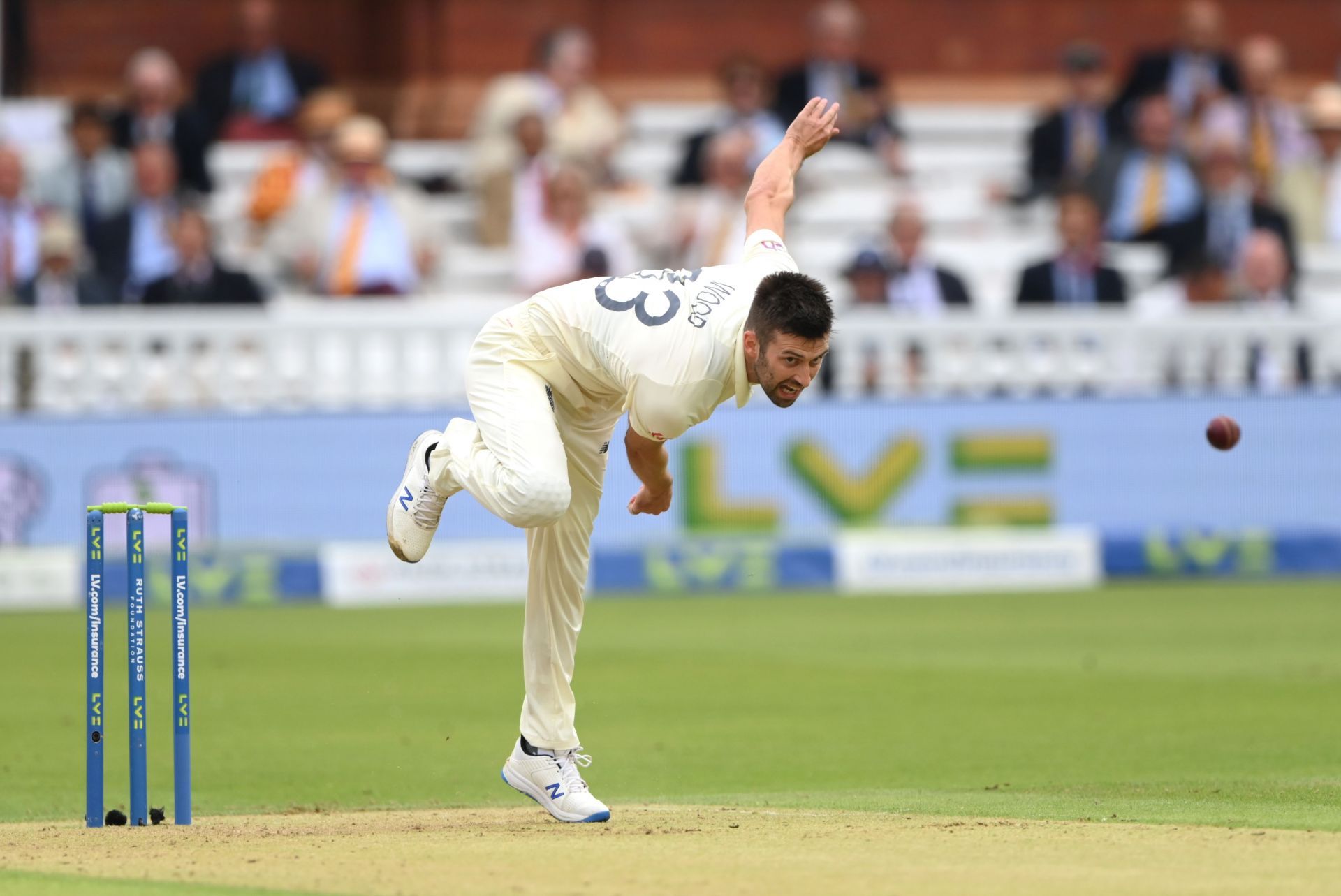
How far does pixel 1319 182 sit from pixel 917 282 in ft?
11.6

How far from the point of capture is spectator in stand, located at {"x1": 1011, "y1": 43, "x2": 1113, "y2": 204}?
16469 mm

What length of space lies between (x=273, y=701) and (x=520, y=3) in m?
9.14

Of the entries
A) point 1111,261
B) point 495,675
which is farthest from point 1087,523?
point 495,675

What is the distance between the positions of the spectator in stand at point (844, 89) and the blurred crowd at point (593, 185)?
17 mm

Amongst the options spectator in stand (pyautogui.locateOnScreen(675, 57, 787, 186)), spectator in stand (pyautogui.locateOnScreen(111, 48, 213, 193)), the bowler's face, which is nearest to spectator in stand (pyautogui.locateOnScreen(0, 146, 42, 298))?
spectator in stand (pyautogui.locateOnScreen(111, 48, 213, 193))

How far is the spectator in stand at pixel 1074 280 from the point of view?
15.1 meters

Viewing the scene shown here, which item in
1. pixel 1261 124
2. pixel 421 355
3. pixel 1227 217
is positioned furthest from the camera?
pixel 1261 124

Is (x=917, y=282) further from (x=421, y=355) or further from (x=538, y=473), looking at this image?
(x=538, y=473)

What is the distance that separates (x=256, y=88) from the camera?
55.4 ft

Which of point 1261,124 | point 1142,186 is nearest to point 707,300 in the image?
point 1142,186

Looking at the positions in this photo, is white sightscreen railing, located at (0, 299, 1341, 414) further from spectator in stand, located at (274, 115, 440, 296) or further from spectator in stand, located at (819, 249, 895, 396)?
spectator in stand, located at (274, 115, 440, 296)

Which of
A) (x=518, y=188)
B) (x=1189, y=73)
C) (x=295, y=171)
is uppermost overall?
(x=1189, y=73)

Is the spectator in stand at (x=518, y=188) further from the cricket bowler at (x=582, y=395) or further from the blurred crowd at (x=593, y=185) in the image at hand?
the cricket bowler at (x=582, y=395)

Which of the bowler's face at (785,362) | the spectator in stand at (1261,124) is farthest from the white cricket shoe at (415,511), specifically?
the spectator in stand at (1261,124)
